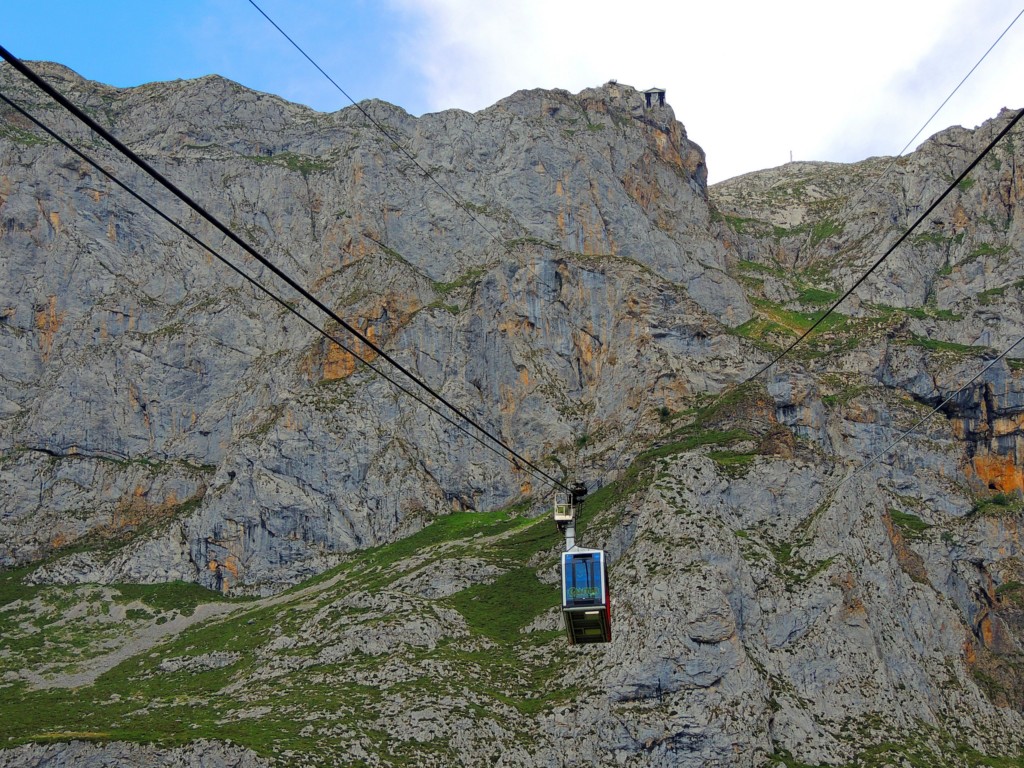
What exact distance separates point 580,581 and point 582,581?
3.7 inches

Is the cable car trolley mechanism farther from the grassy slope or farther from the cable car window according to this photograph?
the grassy slope

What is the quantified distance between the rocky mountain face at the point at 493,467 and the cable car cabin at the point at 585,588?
22558mm

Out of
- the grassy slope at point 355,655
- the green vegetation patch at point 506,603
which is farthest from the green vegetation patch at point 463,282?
the green vegetation patch at point 506,603

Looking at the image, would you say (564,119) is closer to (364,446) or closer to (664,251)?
(664,251)

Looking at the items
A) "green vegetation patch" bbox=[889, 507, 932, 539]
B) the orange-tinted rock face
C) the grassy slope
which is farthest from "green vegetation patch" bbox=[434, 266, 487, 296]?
the orange-tinted rock face

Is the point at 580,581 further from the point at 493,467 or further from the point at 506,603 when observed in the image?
the point at 493,467

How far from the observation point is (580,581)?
39.8 meters

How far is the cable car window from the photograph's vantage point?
129 ft

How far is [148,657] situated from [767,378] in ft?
265

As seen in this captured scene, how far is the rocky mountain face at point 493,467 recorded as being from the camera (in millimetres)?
91312

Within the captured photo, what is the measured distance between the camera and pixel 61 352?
16950 cm

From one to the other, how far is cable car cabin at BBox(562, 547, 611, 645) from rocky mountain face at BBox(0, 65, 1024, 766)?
2256 cm

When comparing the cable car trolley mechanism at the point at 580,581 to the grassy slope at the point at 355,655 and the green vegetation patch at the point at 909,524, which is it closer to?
the grassy slope at the point at 355,655

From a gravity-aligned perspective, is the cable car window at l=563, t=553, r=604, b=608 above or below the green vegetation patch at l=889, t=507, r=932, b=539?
above
